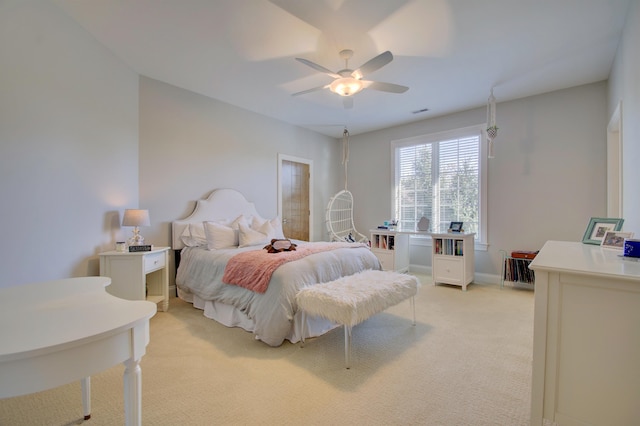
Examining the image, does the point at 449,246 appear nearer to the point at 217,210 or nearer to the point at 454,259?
the point at 454,259

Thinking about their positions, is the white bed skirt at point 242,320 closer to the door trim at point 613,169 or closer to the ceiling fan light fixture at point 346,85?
the ceiling fan light fixture at point 346,85

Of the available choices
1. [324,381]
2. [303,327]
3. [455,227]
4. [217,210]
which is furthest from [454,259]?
[217,210]

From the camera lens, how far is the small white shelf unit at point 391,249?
15.9ft

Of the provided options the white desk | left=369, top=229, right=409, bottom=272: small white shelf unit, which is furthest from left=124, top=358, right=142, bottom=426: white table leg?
left=369, top=229, right=409, bottom=272: small white shelf unit

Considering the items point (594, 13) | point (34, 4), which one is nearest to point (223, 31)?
point (34, 4)

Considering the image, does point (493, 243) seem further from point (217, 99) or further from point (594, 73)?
point (217, 99)

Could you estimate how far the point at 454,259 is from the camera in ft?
13.7

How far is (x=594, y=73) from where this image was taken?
11.2 feet

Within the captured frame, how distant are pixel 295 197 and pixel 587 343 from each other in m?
4.63

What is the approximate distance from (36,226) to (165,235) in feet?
5.09

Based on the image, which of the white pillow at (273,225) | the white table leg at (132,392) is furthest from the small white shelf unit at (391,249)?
the white table leg at (132,392)

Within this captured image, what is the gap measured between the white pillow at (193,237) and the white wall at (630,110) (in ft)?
13.5

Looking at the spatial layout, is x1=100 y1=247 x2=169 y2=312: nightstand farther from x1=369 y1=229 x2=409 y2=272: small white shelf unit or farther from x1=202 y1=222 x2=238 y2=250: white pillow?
x1=369 y1=229 x2=409 y2=272: small white shelf unit

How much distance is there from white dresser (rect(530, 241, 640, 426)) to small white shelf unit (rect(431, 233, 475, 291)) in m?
2.84
